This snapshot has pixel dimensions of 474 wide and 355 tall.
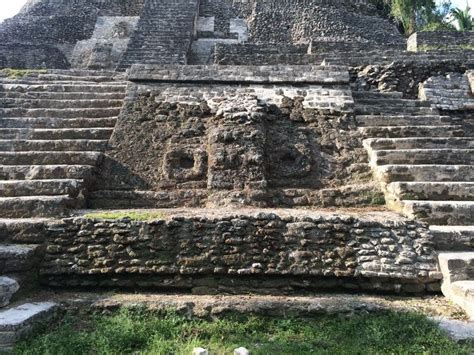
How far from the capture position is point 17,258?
448 centimetres

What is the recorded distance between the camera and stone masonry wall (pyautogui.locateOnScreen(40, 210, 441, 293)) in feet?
15.0

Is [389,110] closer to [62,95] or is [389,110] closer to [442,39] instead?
[62,95]

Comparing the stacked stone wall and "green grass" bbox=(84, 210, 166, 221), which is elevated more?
the stacked stone wall

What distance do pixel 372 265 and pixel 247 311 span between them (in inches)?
52.3

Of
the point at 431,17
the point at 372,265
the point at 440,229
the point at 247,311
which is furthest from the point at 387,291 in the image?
the point at 431,17

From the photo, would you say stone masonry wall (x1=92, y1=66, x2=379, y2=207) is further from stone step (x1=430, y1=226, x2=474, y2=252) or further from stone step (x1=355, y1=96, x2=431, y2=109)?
stone step (x1=430, y1=226, x2=474, y2=252)

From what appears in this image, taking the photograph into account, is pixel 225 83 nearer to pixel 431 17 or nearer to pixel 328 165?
pixel 328 165

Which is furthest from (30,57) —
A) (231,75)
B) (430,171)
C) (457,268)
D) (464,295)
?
(464,295)

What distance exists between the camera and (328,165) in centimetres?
638

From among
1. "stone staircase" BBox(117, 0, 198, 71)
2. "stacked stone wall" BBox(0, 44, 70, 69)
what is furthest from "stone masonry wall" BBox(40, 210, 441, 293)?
"stacked stone wall" BBox(0, 44, 70, 69)

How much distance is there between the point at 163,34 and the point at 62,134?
847 centimetres

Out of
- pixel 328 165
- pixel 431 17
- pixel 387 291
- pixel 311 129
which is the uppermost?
pixel 431 17

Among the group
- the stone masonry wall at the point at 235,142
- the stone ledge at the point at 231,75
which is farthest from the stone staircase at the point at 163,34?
the stone masonry wall at the point at 235,142

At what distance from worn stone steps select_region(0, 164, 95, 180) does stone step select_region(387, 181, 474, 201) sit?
3.76 metres
